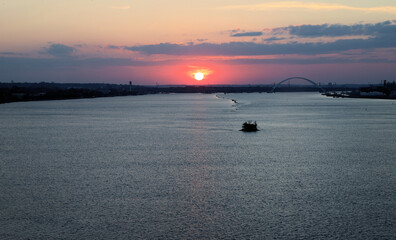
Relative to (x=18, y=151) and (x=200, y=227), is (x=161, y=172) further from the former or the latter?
(x=18, y=151)

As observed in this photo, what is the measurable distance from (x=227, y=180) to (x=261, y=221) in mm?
5024

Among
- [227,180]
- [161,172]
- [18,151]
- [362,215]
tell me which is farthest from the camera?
[18,151]

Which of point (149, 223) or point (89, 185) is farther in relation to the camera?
point (89, 185)

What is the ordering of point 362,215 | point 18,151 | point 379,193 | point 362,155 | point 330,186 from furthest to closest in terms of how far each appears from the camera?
point 18,151 < point 362,155 < point 330,186 < point 379,193 < point 362,215

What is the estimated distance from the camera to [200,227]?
11742mm

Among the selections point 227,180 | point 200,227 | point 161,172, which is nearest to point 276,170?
point 227,180

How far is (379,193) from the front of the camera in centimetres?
1502

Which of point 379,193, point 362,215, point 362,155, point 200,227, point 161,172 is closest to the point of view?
point 200,227

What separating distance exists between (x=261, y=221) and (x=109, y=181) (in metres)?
6.73

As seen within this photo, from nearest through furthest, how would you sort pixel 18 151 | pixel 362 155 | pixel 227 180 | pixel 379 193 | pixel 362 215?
pixel 362 215
pixel 379 193
pixel 227 180
pixel 362 155
pixel 18 151

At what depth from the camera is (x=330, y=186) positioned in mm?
16125

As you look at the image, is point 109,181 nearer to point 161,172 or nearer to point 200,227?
point 161,172

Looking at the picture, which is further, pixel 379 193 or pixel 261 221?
pixel 379 193

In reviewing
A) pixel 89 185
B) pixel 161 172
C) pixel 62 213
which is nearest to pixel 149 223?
pixel 62 213
